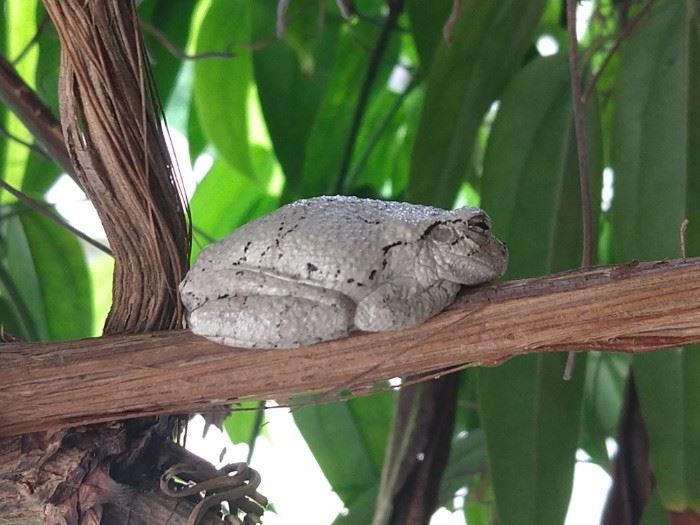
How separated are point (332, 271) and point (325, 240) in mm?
17

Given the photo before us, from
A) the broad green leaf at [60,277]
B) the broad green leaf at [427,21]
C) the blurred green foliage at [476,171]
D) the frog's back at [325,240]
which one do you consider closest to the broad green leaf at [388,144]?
the blurred green foliage at [476,171]

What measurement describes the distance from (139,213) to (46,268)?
53cm

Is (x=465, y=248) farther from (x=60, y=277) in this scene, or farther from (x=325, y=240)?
(x=60, y=277)

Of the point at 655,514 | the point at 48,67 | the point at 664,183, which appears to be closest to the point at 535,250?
the point at 664,183

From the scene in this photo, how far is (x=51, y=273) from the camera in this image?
96cm

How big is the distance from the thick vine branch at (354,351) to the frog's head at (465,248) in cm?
3

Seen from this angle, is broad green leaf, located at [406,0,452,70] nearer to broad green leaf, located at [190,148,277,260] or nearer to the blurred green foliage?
the blurred green foliage

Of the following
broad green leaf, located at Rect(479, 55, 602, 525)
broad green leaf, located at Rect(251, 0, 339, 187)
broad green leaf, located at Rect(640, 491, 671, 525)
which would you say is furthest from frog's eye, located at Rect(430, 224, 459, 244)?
broad green leaf, located at Rect(251, 0, 339, 187)

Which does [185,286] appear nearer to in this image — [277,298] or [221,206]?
[277,298]

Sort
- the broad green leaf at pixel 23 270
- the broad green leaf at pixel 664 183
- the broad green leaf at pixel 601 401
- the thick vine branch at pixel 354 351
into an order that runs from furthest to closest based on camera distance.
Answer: the broad green leaf at pixel 601 401 → the broad green leaf at pixel 23 270 → the broad green leaf at pixel 664 183 → the thick vine branch at pixel 354 351

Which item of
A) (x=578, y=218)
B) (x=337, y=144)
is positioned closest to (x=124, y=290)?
(x=578, y=218)

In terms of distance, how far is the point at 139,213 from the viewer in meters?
0.48

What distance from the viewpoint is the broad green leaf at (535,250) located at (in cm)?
74

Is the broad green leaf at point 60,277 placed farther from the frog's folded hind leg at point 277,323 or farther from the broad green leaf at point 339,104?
the frog's folded hind leg at point 277,323
